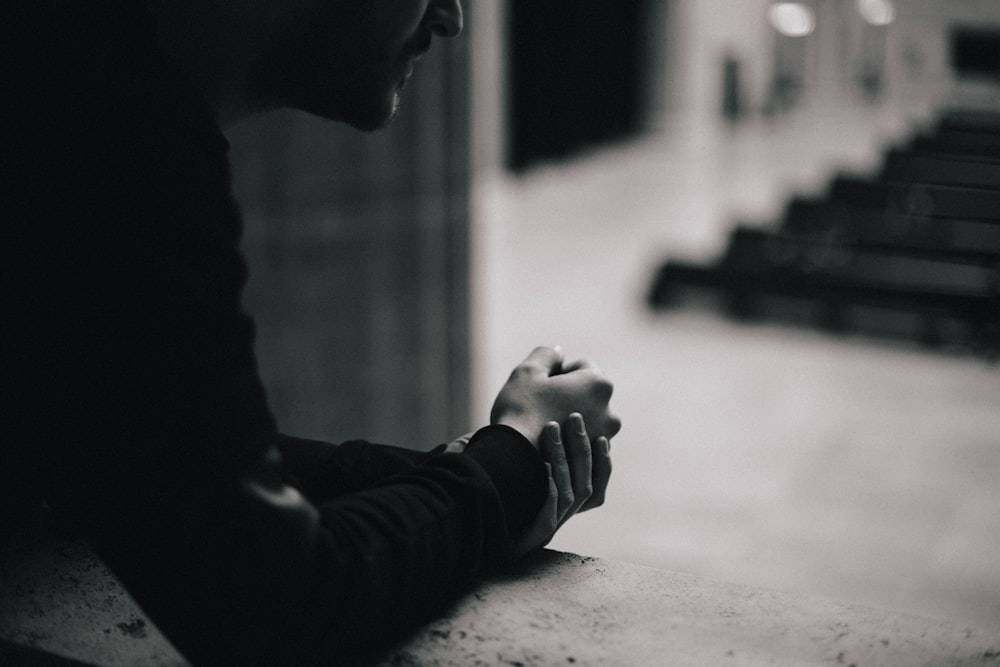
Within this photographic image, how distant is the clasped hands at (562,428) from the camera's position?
41.3 inches

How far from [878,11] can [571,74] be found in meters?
5.34

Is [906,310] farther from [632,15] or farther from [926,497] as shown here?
[632,15]

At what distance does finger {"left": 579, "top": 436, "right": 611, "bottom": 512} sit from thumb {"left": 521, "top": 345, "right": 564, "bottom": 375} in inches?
3.7

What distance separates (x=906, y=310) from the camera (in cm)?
682

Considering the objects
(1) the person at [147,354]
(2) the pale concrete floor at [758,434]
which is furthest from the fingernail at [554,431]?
(2) the pale concrete floor at [758,434]

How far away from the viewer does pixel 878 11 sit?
16203 millimetres

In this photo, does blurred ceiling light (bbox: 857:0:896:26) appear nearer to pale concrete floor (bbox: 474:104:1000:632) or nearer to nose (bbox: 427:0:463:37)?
pale concrete floor (bbox: 474:104:1000:632)

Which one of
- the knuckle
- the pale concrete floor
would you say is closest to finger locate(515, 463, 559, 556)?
the knuckle

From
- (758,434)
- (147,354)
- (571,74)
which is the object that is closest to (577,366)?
(147,354)

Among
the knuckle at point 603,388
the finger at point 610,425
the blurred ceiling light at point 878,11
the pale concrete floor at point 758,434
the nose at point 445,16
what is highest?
the blurred ceiling light at point 878,11

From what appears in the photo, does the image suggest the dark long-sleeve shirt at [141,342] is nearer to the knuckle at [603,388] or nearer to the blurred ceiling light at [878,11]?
the knuckle at [603,388]

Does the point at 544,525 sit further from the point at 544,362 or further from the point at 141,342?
the point at 141,342

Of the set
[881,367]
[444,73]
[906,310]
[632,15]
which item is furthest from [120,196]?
[632,15]

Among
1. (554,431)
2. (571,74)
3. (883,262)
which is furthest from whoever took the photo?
(571,74)
